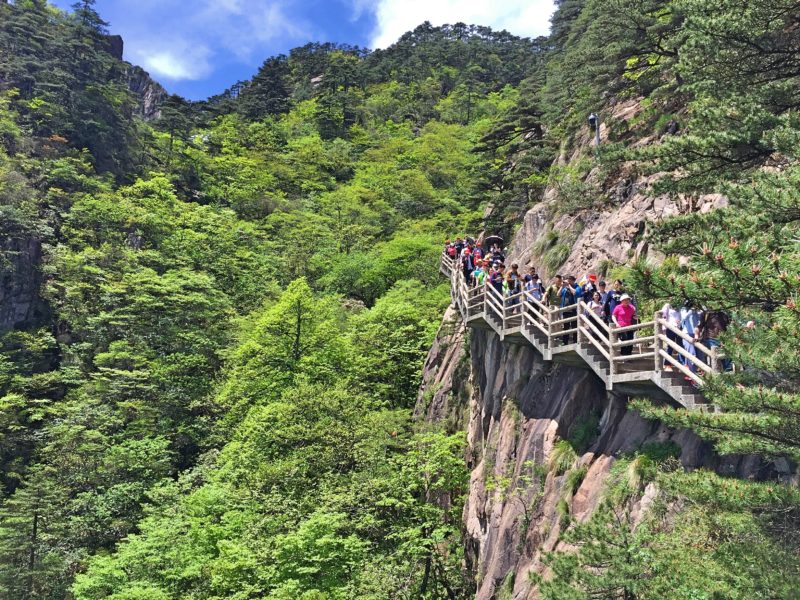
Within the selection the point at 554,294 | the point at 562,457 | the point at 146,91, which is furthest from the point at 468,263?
the point at 146,91

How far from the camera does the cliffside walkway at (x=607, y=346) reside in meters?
7.53

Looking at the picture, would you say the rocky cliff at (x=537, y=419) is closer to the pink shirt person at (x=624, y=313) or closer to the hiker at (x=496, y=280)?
the pink shirt person at (x=624, y=313)

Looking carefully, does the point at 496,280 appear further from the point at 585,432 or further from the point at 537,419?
the point at 585,432

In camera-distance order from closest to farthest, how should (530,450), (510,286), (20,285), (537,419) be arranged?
(530,450), (537,419), (510,286), (20,285)

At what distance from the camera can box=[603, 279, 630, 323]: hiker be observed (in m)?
9.53

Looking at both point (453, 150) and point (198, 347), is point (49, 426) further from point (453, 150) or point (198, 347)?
point (453, 150)

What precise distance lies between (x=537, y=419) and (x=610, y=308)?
366 centimetres

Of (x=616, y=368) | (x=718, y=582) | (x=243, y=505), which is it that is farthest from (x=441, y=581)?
(x=718, y=582)

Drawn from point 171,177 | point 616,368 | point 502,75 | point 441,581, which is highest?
point 502,75

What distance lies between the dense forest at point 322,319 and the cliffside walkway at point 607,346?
1110mm

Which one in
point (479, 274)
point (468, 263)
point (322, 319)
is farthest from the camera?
point (322, 319)

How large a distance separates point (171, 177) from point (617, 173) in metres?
44.5

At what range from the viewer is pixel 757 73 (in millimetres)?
8172

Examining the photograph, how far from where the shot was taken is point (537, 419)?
1231 cm
